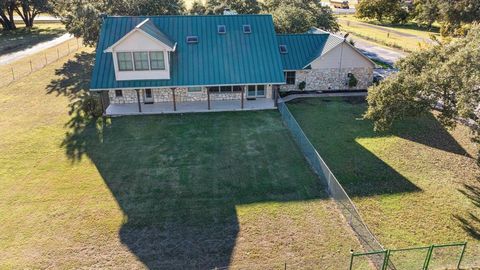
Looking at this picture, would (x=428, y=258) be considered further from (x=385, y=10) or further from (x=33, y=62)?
(x=385, y=10)

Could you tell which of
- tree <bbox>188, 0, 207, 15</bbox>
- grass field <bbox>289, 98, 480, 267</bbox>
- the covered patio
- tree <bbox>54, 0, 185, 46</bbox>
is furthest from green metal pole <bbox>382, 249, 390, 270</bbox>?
tree <bbox>188, 0, 207, 15</bbox>

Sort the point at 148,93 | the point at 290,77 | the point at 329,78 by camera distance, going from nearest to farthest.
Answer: the point at 148,93 < the point at 290,77 < the point at 329,78

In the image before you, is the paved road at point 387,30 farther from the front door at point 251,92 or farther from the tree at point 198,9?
the front door at point 251,92

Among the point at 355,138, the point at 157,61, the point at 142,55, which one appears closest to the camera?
the point at 355,138

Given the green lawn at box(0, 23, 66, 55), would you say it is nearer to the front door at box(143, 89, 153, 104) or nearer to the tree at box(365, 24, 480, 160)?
the front door at box(143, 89, 153, 104)

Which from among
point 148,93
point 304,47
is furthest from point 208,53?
point 304,47

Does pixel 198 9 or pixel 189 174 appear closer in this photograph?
pixel 189 174
